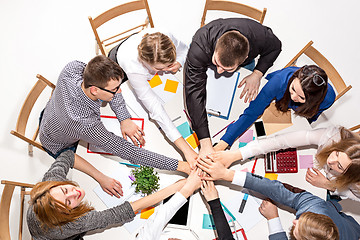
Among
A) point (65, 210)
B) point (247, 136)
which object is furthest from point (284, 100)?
point (65, 210)

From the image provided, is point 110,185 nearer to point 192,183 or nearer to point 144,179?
point 144,179

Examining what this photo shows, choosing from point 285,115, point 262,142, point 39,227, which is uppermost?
point 285,115

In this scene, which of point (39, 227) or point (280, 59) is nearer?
point (39, 227)

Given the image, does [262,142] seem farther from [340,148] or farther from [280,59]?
[280,59]

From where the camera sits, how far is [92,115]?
176 centimetres

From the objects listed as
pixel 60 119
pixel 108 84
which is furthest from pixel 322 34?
pixel 60 119

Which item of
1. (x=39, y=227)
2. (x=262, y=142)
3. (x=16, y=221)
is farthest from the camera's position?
(x=16, y=221)

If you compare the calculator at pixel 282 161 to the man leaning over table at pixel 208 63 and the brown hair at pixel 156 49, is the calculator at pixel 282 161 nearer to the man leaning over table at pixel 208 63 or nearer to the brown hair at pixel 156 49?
the man leaning over table at pixel 208 63

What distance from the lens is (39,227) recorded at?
1.54 meters

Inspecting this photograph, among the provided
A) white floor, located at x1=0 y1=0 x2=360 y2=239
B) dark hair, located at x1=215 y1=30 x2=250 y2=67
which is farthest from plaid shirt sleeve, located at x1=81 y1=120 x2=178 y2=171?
white floor, located at x1=0 y1=0 x2=360 y2=239

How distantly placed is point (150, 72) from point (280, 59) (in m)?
1.43

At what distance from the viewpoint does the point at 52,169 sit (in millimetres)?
1706

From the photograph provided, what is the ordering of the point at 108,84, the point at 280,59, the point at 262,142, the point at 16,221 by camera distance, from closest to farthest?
the point at 108,84
the point at 262,142
the point at 16,221
the point at 280,59

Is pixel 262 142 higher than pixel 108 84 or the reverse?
the reverse
